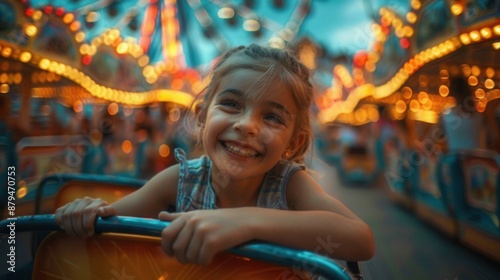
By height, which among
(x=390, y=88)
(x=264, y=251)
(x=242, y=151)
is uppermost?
(x=390, y=88)

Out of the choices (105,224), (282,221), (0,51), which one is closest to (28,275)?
(105,224)

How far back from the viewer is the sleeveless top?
74 centimetres

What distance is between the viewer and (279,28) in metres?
3.28

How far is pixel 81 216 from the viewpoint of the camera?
0.53 m

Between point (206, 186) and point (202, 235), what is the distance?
1.08ft

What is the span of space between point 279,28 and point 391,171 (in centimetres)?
178

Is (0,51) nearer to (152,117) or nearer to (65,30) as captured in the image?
(65,30)

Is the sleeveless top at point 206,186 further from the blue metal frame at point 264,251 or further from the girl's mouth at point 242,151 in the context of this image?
the blue metal frame at point 264,251

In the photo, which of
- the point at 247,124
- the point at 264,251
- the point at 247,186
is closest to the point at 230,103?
the point at 247,124

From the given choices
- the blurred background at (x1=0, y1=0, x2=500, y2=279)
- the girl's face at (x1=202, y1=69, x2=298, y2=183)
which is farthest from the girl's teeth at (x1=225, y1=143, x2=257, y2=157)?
the blurred background at (x1=0, y1=0, x2=500, y2=279)

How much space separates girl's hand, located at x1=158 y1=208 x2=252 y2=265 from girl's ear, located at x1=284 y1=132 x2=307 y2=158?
348mm

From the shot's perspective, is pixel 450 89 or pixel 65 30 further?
pixel 65 30

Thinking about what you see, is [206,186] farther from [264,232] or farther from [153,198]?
[264,232]

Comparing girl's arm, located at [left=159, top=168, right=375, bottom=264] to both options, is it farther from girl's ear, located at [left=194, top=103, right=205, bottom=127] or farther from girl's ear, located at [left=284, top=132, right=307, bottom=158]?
girl's ear, located at [left=194, top=103, right=205, bottom=127]
